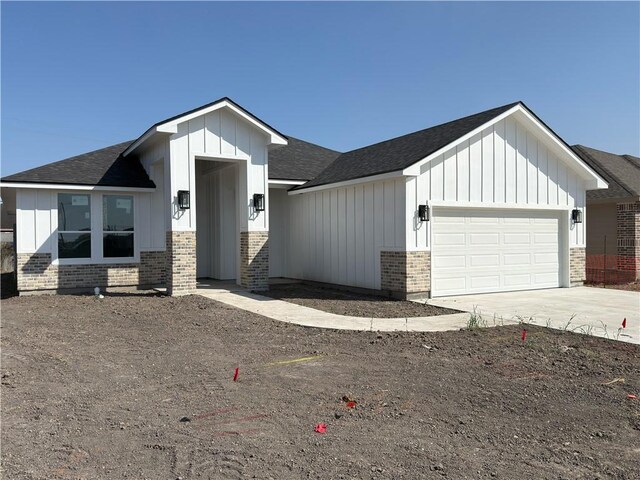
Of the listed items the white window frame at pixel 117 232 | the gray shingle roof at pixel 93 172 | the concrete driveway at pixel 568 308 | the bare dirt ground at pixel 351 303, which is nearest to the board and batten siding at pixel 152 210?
the white window frame at pixel 117 232

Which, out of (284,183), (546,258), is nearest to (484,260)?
(546,258)

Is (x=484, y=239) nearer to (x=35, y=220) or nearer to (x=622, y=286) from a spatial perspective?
(x=622, y=286)

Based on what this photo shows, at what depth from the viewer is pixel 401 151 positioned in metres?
13.8

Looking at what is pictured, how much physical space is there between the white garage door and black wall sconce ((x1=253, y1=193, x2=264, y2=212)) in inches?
181

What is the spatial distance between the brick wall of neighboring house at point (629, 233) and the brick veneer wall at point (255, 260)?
12078mm

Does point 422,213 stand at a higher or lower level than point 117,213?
lower

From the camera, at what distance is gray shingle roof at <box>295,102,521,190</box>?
12488 mm

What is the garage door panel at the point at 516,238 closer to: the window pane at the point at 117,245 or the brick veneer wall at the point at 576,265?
the brick veneer wall at the point at 576,265

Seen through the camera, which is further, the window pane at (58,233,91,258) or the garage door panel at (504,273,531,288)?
the window pane at (58,233,91,258)

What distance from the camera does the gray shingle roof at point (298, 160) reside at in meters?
16.6

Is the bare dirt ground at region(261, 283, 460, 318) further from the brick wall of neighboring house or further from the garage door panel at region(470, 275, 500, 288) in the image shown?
the brick wall of neighboring house

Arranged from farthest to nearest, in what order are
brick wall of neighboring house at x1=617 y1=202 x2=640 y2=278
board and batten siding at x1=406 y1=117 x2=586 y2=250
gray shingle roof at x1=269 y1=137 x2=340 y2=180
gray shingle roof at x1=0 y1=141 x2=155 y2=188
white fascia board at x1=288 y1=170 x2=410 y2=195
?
1. brick wall of neighboring house at x1=617 y1=202 x2=640 y2=278
2. gray shingle roof at x1=269 y1=137 x2=340 y2=180
3. gray shingle roof at x1=0 y1=141 x2=155 y2=188
4. board and batten siding at x1=406 y1=117 x2=586 y2=250
5. white fascia board at x1=288 y1=170 x2=410 y2=195

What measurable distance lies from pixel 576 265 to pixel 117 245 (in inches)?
525

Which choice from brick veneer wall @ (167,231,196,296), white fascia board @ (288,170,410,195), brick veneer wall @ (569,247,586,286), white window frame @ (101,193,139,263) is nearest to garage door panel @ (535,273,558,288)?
brick veneer wall @ (569,247,586,286)
